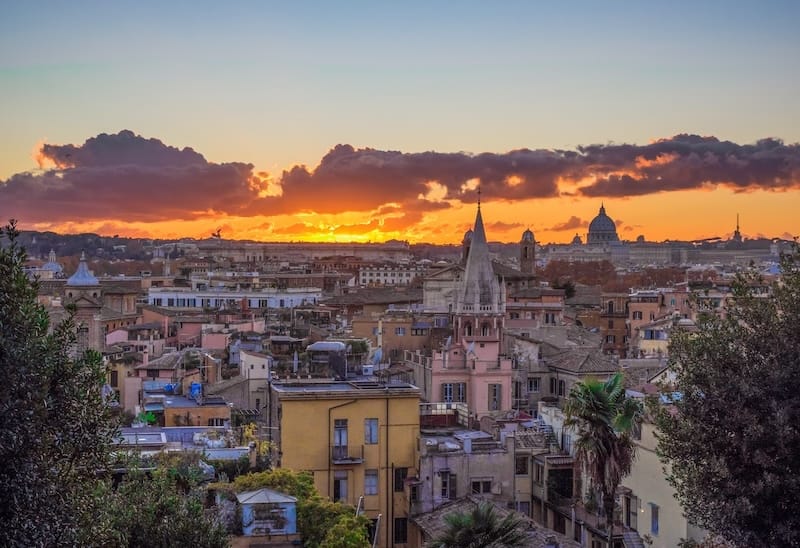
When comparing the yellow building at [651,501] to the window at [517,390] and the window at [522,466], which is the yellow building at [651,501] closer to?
the window at [522,466]

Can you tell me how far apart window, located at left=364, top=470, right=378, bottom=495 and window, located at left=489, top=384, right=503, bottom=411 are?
14.3 metres

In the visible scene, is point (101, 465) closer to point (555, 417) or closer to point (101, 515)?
point (101, 515)

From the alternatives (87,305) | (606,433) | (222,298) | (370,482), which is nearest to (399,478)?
(370,482)

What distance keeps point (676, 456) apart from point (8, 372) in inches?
345

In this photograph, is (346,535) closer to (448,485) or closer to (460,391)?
(448,485)

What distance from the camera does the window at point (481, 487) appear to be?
73.7 feet

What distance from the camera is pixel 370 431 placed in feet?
73.5

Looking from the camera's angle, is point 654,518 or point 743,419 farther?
point 654,518

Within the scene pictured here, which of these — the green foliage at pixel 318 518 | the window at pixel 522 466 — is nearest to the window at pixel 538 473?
the window at pixel 522 466

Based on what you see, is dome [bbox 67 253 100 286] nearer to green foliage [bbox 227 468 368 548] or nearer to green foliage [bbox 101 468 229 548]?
green foliage [bbox 227 468 368 548]

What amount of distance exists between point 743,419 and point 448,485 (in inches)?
389

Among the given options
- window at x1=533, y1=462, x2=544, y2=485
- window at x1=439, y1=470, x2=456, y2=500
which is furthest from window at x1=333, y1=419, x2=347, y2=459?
window at x1=533, y1=462, x2=544, y2=485

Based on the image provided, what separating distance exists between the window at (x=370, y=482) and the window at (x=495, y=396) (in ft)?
47.0

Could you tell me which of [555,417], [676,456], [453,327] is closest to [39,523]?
[676,456]
